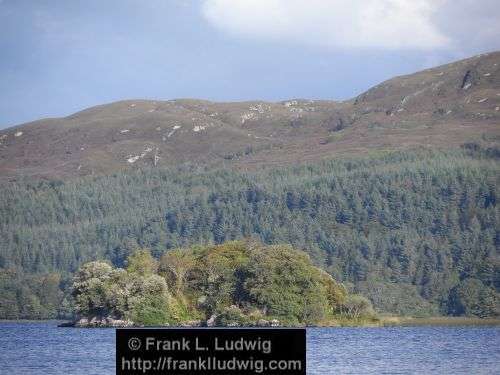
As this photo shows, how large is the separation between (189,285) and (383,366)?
73.9 m

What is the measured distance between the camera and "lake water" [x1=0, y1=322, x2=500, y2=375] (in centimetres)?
6744

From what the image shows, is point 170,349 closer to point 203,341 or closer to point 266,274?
point 203,341

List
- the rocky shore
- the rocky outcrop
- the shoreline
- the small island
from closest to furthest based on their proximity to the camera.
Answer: the rocky shore → the small island → the rocky outcrop → the shoreline

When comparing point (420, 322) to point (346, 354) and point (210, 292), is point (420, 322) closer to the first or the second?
point (210, 292)

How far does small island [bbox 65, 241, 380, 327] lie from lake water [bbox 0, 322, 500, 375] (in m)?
17.3

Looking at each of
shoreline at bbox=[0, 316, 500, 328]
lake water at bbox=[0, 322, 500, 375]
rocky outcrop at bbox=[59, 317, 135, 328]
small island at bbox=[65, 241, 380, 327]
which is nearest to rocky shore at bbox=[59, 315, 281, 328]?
rocky outcrop at bbox=[59, 317, 135, 328]

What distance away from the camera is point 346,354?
82.9m

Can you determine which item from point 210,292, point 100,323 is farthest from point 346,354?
point 100,323

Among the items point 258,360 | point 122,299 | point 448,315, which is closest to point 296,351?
point 258,360

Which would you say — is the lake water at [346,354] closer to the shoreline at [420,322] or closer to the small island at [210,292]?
the small island at [210,292]

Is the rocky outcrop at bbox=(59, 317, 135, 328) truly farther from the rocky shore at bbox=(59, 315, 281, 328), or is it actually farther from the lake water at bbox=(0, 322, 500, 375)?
the lake water at bbox=(0, 322, 500, 375)

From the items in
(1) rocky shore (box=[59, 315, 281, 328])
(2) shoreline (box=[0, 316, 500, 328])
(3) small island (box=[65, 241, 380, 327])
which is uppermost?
(3) small island (box=[65, 241, 380, 327])

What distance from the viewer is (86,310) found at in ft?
465

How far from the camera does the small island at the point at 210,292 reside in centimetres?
13400
